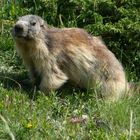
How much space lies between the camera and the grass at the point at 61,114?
5.56m

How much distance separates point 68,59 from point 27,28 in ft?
2.52

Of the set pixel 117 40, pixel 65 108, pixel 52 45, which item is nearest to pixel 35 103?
pixel 65 108

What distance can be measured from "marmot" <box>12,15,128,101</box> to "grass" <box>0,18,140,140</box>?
22cm

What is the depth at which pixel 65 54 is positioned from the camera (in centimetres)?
730

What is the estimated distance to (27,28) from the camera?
696cm

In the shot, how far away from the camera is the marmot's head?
6891 mm

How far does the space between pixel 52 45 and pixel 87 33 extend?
68 centimetres

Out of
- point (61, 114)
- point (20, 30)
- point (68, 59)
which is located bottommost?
point (61, 114)

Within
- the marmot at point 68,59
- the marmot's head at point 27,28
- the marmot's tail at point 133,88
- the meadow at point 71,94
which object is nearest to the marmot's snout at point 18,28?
the marmot's head at point 27,28

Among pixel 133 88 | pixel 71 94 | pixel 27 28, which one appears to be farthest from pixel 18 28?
pixel 133 88

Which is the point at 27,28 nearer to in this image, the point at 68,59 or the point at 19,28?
the point at 19,28

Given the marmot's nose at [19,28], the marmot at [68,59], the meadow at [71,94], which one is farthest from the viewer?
the marmot at [68,59]

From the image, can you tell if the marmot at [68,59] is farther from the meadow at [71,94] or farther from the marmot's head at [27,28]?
the meadow at [71,94]

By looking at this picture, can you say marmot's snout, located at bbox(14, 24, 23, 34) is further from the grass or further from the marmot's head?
the grass
